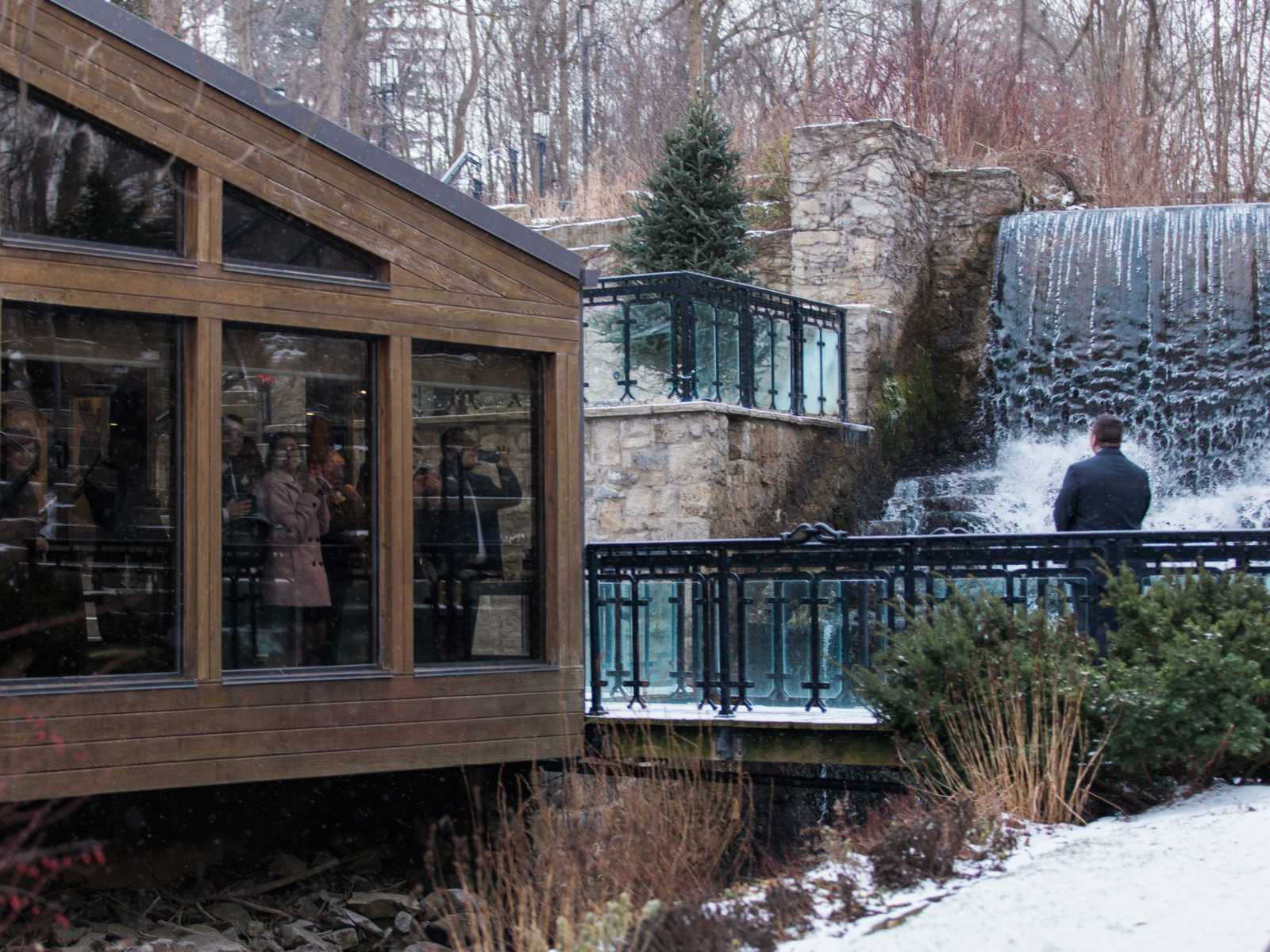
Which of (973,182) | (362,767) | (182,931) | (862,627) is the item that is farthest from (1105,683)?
(973,182)

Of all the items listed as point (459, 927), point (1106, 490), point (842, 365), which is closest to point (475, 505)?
point (459, 927)

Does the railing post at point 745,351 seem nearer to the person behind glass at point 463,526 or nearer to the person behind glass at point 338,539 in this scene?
the person behind glass at point 463,526

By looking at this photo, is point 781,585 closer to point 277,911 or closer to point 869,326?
point 277,911

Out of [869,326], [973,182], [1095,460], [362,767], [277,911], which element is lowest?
[277,911]

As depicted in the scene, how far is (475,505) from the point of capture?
937cm

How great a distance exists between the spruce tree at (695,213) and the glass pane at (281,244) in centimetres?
785

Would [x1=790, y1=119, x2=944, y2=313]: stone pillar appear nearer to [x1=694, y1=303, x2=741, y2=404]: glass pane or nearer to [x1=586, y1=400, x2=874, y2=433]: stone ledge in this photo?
[x1=694, y1=303, x2=741, y2=404]: glass pane

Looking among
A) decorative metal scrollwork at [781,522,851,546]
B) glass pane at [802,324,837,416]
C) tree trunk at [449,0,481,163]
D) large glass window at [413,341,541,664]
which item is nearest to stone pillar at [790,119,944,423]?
glass pane at [802,324,837,416]

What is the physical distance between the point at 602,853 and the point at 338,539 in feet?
7.69

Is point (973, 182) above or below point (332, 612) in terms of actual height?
above

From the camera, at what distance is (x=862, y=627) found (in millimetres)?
9531

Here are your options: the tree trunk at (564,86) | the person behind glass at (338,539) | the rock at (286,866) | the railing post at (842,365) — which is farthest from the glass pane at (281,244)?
the tree trunk at (564,86)

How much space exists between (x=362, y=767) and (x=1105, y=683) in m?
3.89

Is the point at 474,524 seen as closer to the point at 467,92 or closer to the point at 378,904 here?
the point at 378,904
